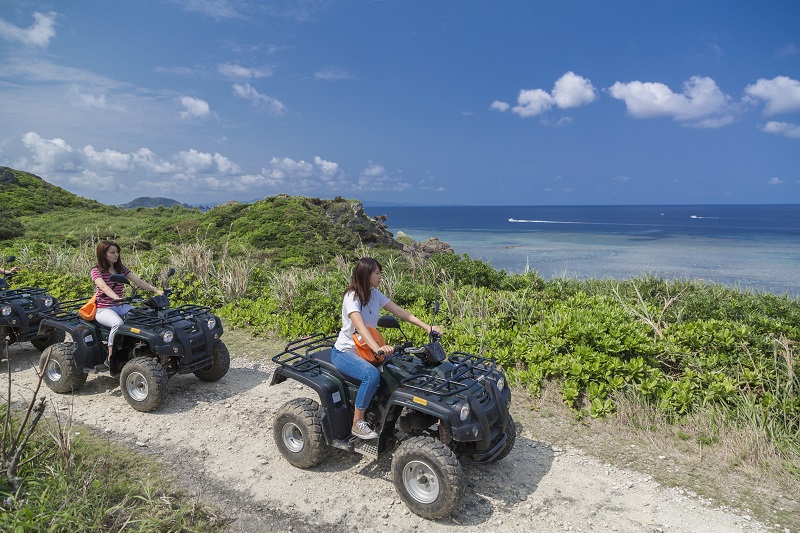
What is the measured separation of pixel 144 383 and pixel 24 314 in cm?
325

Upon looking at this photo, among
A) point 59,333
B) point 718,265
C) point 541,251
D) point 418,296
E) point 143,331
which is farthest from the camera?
point 541,251

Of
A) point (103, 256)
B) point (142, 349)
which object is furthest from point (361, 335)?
point (103, 256)

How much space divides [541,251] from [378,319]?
156ft

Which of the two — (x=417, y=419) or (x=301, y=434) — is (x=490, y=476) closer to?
(x=417, y=419)

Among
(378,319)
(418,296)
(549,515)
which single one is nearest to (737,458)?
(549,515)

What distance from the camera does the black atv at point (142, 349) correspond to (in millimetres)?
5816

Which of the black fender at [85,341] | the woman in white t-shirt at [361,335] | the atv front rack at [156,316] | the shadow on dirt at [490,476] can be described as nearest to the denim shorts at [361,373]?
the woman in white t-shirt at [361,335]

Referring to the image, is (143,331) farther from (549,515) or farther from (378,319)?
(549,515)

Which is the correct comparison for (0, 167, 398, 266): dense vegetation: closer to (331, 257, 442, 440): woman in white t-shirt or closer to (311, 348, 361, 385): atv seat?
(311, 348, 361, 385): atv seat

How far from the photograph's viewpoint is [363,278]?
14.5ft

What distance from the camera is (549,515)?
4055 millimetres

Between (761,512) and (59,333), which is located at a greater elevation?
(59,333)

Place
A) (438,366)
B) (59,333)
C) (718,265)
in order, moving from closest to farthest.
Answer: (438,366), (59,333), (718,265)

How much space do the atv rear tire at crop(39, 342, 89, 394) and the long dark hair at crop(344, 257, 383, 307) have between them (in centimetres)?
405
